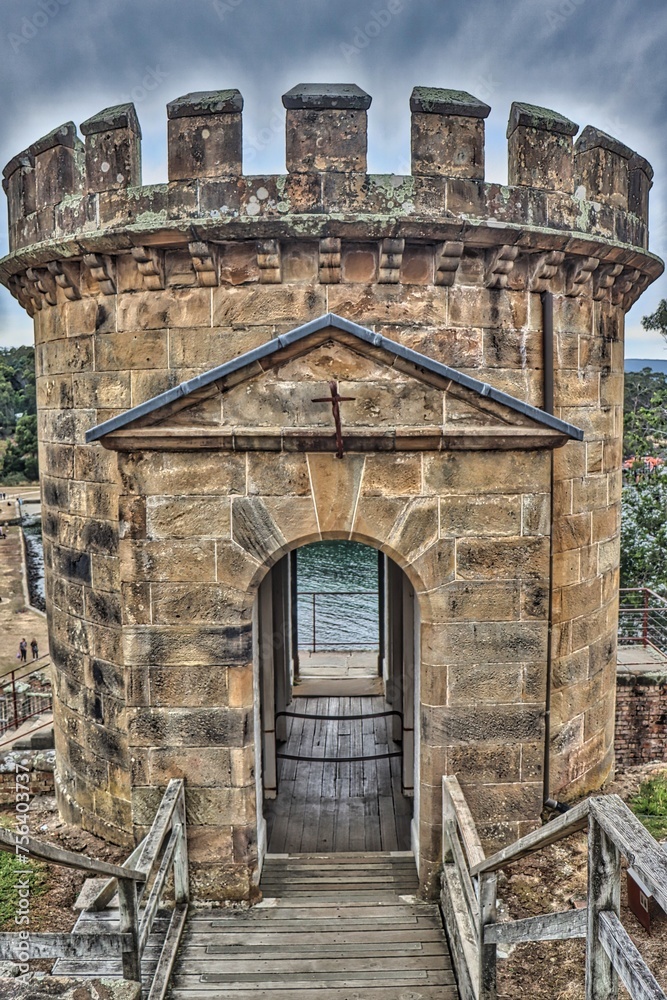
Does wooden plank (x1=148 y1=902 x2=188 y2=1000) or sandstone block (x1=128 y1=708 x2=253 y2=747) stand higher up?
sandstone block (x1=128 y1=708 x2=253 y2=747)

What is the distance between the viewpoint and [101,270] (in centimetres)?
577

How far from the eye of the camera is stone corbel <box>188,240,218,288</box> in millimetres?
5336

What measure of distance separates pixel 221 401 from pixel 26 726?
610 centimetres

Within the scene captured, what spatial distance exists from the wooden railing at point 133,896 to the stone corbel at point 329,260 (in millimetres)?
3690

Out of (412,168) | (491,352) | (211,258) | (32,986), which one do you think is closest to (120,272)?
(211,258)

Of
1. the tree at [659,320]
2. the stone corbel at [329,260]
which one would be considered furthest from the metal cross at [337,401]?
the tree at [659,320]

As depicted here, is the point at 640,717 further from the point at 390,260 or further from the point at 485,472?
the point at 390,260

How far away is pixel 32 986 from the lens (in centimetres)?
488

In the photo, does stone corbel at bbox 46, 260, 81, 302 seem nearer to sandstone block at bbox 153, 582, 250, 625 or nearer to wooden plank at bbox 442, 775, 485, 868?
sandstone block at bbox 153, 582, 250, 625

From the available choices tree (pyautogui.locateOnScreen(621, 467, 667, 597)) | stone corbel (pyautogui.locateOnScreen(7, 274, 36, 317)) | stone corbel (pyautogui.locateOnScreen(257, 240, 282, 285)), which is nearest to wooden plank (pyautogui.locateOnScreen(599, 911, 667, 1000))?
stone corbel (pyautogui.locateOnScreen(257, 240, 282, 285))

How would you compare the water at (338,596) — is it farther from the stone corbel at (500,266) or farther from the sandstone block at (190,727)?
the stone corbel at (500,266)

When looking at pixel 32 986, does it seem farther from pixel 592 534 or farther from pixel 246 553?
pixel 592 534

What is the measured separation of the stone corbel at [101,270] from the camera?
5.72m

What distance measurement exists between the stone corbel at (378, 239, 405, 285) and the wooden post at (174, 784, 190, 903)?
387 cm
